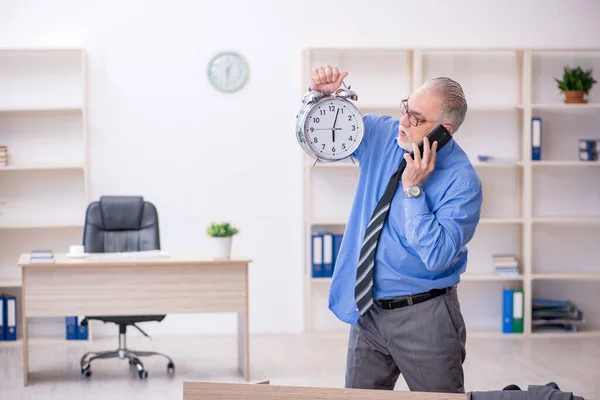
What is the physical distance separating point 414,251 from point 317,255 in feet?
12.7

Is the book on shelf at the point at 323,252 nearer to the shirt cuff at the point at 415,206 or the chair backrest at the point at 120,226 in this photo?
the chair backrest at the point at 120,226

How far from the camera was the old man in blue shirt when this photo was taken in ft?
8.03

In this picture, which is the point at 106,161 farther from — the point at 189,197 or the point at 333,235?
the point at 333,235

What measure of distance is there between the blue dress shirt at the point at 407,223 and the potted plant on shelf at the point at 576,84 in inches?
166

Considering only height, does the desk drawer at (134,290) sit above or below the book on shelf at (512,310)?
above

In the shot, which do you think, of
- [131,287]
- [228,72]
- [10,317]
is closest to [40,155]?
[10,317]

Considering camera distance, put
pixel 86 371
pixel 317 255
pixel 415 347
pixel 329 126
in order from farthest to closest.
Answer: pixel 317 255 < pixel 86 371 < pixel 415 347 < pixel 329 126

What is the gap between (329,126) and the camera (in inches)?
95.4

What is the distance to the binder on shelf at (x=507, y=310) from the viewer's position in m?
6.57

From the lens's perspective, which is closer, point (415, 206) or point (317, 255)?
point (415, 206)

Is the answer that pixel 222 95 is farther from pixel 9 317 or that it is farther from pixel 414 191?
pixel 414 191

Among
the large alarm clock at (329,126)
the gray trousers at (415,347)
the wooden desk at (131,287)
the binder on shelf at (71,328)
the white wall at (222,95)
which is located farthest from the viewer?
the white wall at (222,95)

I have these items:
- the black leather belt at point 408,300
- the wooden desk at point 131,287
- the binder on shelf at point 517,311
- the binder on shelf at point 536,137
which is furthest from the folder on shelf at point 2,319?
the black leather belt at point 408,300

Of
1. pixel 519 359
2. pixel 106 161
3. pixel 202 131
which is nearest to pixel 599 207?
pixel 519 359
